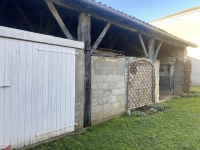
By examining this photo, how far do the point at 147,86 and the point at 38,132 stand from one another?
172 inches

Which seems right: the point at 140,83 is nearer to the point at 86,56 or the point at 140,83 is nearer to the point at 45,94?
the point at 86,56

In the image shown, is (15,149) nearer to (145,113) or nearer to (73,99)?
(73,99)

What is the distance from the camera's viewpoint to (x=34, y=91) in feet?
9.34

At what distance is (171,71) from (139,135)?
6561mm

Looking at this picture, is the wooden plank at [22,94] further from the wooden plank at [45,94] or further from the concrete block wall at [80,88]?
the concrete block wall at [80,88]

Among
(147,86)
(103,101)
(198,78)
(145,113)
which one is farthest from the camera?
(198,78)

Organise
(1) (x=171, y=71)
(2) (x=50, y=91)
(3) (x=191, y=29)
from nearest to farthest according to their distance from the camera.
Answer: (2) (x=50, y=91) < (1) (x=171, y=71) < (3) (x=191, y=29)

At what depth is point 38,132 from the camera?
9.50 feet

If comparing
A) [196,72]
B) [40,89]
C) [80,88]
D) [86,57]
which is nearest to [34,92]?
[40,89]

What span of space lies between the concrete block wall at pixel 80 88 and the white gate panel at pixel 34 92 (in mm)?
126

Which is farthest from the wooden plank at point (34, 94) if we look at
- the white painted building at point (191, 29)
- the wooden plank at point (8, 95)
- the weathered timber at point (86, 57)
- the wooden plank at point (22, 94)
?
the white painted building at point (191, 29)

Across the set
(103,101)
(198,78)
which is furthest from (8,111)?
(198,78)

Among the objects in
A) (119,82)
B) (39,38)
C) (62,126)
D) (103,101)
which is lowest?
(62,126)

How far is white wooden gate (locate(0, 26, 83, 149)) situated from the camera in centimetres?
251
